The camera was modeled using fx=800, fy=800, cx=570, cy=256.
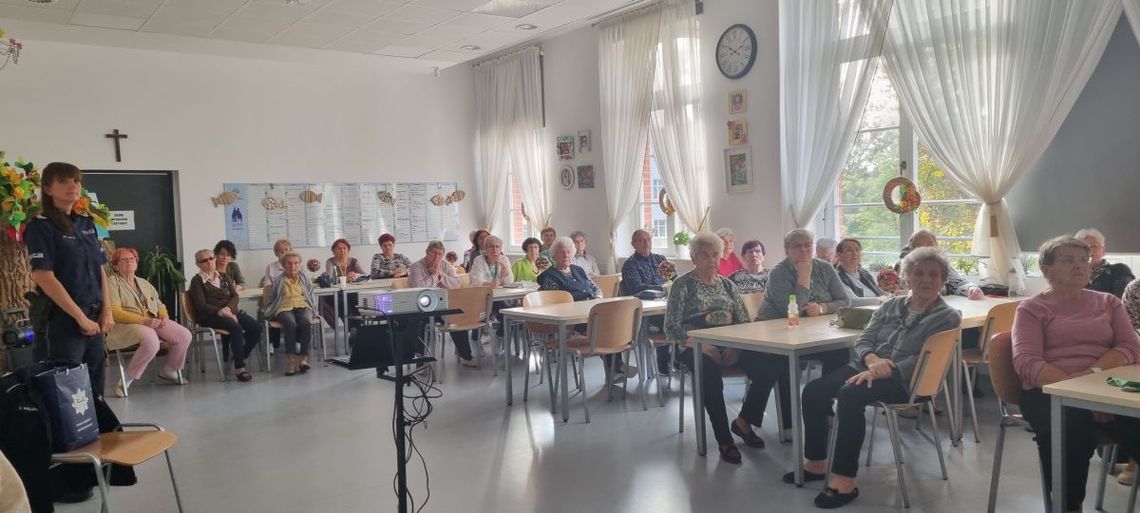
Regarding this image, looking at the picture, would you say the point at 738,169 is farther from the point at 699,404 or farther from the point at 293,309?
the point at 293,309

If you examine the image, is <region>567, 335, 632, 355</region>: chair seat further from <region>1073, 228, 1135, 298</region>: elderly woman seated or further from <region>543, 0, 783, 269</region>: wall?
<region>1073, 228, 1135, 298</region>: elderly woman seated

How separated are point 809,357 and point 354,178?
23.0 ft

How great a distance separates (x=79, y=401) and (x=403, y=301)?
1390 millimetres

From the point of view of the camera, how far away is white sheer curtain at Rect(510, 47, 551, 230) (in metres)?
9.91

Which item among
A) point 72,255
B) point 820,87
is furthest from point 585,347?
point 820,87

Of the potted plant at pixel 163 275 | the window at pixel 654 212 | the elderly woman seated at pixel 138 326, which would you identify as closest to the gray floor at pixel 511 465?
the elderly woman seated at pixel 138 326

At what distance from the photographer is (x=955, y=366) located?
167 inches

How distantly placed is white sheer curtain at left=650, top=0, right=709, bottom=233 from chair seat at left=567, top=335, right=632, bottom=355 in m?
2.79

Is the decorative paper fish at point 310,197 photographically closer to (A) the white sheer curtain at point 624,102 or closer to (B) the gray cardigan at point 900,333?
(A) the white sheer curtain at point 624,102

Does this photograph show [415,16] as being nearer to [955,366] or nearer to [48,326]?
[48,326]

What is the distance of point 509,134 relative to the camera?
10.4 meters

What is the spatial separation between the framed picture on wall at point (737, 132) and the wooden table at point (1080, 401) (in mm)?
4677

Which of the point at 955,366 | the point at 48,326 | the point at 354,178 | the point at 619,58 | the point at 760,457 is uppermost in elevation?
the point at 619,58

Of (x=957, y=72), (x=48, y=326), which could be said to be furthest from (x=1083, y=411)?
(x=48, y=326)
